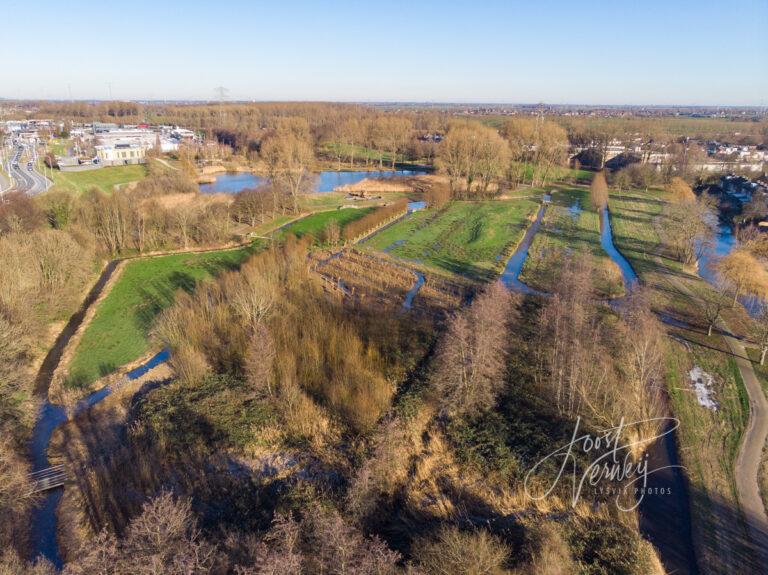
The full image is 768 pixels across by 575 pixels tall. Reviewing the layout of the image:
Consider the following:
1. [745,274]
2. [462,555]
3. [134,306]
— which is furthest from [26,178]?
[745,274]

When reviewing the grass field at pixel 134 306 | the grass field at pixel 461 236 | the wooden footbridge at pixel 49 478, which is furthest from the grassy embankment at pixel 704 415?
the grass field at pixel 134 306

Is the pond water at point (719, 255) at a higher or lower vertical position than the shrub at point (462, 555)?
higher

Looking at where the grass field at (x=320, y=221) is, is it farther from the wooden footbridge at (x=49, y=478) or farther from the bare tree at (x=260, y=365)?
the wooden footbridge at (x=49, y=478)

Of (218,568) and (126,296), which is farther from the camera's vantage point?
(126,296)

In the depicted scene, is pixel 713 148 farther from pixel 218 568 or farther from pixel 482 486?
pixel 218 568

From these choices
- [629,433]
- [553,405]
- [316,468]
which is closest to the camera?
[316,468]

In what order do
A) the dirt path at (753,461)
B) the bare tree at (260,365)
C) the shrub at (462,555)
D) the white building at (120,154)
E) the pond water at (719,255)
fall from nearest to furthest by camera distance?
the shrub at (462,555) < the dirt path at (753,461) < the bare tree at (260,365) < the pond water at (719,255) < the white building at (120,154)

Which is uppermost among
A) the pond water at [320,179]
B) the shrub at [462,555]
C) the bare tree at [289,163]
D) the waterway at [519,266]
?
the bare tree at [289,163]

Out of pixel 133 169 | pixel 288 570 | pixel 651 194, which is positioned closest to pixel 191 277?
pixel 288 570

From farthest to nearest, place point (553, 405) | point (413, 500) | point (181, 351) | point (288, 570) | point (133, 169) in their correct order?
point (133, 169) → point (181, 351) → point (553, 405) → point (413, 500) → point (288, 570)
